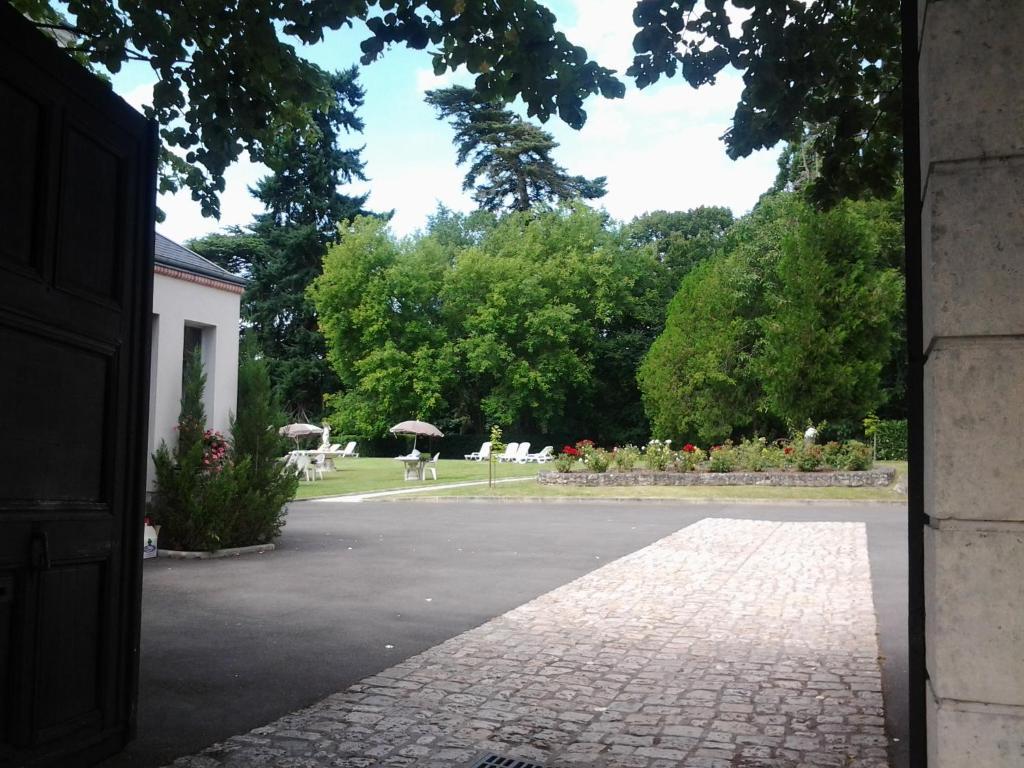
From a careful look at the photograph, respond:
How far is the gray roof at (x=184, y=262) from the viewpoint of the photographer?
38.9 feet

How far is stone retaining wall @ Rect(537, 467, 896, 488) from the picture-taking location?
2380cm

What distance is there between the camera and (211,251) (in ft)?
182

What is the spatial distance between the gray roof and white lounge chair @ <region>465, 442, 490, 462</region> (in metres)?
25.2

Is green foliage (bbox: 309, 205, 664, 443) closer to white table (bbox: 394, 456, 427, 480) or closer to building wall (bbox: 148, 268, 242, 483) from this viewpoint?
white table (bbox: 394, 456, 427, 480)

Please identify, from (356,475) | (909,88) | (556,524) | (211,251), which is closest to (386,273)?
(211,251)

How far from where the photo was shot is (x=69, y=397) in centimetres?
385

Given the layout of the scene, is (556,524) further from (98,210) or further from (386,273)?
(386,273)

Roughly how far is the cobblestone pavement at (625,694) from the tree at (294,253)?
47571mm

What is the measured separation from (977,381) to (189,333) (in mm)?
12195

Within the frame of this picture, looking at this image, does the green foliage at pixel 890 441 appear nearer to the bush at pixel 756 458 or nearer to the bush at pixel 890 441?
the bush at pixel 890 441

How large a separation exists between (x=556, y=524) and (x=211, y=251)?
147 feet

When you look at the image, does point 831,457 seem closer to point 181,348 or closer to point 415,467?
point 415,467

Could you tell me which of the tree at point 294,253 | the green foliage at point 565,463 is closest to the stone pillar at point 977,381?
the green foliage at point 565,463

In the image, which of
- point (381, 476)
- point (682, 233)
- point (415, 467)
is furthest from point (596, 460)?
point (682, 233)
